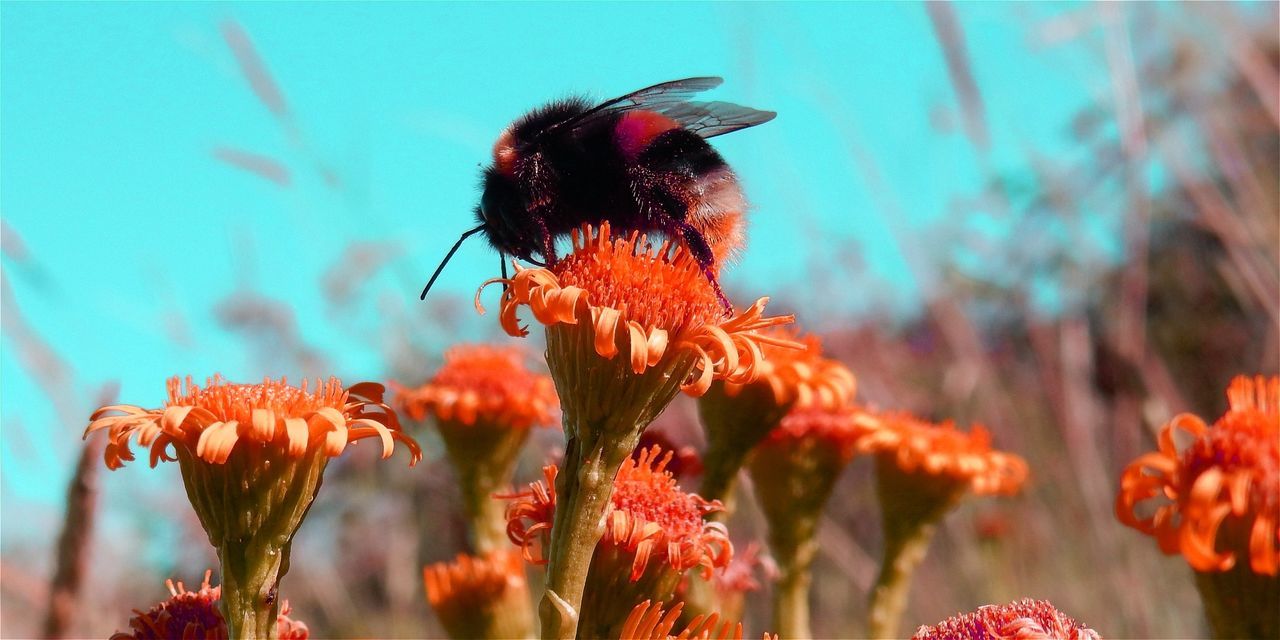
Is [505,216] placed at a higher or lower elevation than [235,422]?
higher

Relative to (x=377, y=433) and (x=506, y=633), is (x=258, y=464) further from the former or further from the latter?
(x=506, y=633)

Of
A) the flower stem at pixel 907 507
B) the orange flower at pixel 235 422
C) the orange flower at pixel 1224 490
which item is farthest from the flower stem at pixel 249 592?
the flower stem at pixel 907 507

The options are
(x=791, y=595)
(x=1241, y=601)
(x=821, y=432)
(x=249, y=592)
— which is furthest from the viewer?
(x=821, y=432)

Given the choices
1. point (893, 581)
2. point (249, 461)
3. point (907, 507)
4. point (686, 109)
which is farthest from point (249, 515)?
point (907, 507)

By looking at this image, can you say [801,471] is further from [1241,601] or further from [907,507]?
[1241,601]

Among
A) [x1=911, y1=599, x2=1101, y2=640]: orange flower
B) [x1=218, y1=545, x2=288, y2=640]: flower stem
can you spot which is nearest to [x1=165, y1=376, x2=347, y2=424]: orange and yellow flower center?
[x1=218, y1=545, x2=288, y2=640]: flower stem

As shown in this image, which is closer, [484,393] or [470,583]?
[470,583]
